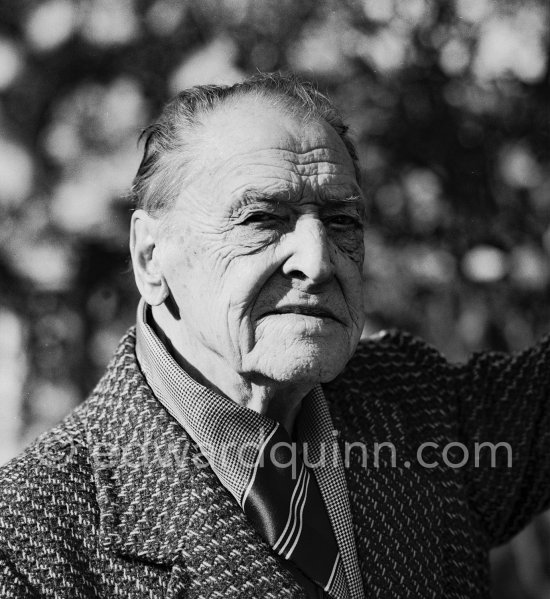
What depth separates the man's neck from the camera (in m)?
2.14

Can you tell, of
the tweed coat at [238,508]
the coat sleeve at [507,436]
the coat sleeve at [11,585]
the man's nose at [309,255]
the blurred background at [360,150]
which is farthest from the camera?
the blurred background at [360,150]

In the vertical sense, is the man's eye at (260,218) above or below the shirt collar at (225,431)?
above

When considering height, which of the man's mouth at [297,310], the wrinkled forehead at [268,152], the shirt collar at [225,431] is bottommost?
the shirt collar at [225,431]

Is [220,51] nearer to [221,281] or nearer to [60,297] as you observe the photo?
[60,297]

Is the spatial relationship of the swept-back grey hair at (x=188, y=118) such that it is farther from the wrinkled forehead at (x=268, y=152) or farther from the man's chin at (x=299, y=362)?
the man's chin at (x=299, y=362)

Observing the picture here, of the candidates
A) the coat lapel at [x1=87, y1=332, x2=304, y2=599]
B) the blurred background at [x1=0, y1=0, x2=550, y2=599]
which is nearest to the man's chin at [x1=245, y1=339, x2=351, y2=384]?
the coat lapel at [x1=87, y1=332, x2=304, y2=599]

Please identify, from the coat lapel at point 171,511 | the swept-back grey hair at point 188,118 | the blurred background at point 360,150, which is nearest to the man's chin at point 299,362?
the coat lapel at point 171,511

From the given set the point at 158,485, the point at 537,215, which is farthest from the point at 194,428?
the point at 537,215

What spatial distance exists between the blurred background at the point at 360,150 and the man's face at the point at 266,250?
1.22 m

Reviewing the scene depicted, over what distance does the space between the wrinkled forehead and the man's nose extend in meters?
0.10

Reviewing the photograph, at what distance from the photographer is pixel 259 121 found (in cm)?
215

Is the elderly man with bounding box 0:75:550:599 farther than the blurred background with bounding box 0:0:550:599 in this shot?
No

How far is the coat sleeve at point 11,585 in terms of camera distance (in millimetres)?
1793

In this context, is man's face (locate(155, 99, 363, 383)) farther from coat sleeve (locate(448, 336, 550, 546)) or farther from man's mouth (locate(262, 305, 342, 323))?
coat sleeve (locate(448, 336, 550, 546))
